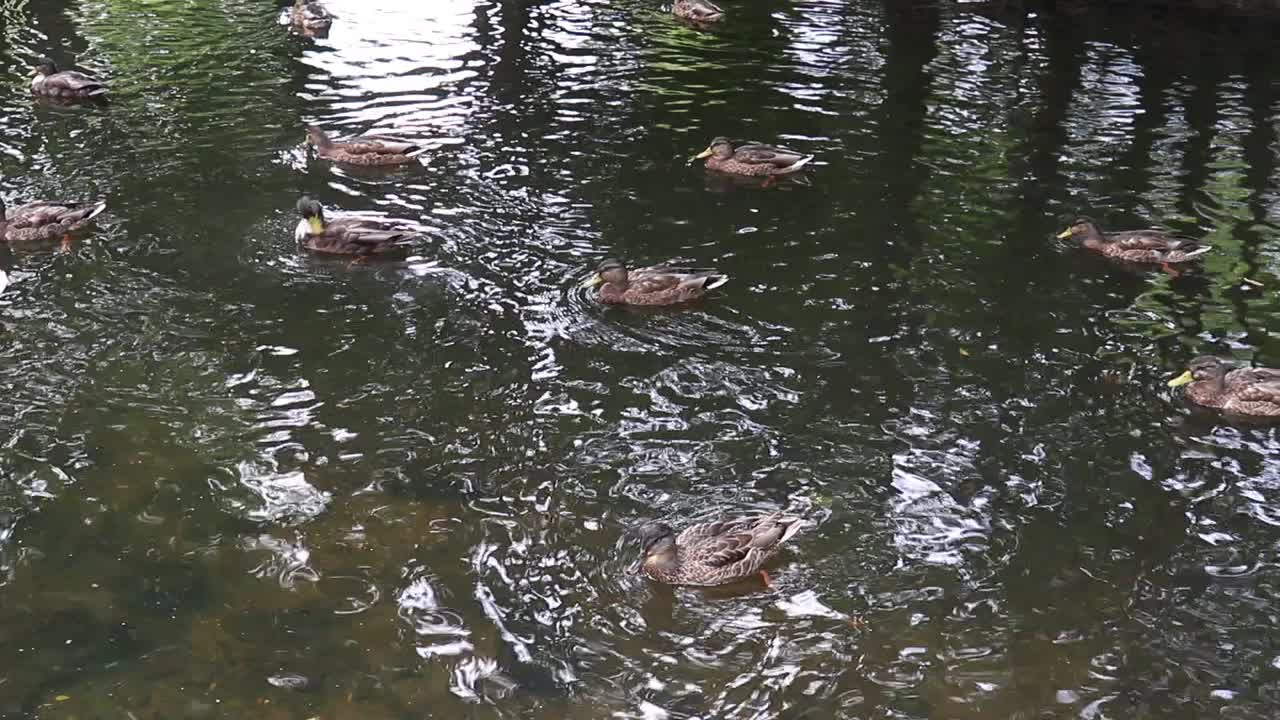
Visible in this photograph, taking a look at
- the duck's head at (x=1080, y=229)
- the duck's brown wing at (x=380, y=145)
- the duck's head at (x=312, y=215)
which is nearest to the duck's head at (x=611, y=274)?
the duck's head at (x=312, y=215)

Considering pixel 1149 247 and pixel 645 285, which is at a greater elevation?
pixel 645 285

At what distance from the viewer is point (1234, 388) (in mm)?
10016

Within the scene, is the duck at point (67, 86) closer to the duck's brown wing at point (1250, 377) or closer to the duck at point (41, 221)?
the duck at point (41, 221)

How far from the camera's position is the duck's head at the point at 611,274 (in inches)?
455

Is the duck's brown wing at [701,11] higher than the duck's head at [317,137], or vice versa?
the duck's head at [317,137]

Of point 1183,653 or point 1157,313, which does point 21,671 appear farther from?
point 1157,313

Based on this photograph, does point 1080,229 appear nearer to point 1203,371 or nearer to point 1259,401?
point 1203,371

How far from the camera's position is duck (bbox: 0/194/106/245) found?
497 inches

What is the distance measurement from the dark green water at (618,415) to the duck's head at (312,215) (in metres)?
0.39

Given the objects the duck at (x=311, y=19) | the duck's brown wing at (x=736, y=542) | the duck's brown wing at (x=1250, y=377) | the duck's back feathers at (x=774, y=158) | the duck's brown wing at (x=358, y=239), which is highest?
the duck at (x=311, y=19)

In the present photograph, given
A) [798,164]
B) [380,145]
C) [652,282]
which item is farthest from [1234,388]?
[380,145]

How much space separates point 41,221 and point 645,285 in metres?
6.14

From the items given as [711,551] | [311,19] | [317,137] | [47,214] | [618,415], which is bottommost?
[618,415]

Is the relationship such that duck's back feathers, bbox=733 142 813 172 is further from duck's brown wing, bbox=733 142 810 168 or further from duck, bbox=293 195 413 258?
duck, bbox=293 195 413 258
